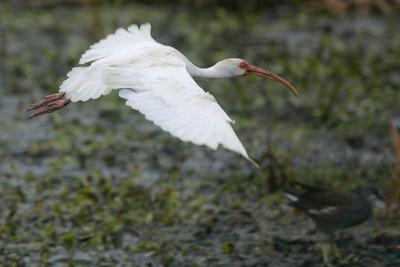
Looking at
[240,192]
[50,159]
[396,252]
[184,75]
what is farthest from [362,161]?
[184,75]

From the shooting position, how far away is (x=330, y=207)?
316 inches

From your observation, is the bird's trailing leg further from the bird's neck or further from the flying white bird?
the bird's neck

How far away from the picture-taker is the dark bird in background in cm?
802

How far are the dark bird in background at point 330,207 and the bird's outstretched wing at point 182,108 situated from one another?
2.07 meters

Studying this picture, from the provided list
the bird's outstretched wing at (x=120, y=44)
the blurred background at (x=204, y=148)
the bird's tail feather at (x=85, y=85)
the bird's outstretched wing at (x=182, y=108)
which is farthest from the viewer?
the blurred background at (x=204, y=148)

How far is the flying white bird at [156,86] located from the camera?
18.7ft

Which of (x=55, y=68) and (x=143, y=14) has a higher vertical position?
(x=143, y=14)

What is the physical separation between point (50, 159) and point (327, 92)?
327cm

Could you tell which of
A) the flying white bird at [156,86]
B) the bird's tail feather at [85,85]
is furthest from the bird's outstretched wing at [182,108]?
the bird's tail feather at [85,85]

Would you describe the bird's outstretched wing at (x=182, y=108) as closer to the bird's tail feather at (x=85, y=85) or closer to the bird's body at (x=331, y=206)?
the bird's tail feather at (x=85, y=85)

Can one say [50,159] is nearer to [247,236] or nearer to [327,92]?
[247,236]

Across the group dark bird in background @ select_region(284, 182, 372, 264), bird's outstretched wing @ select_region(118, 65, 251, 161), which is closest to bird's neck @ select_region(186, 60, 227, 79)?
bird's outstretched wing @ select_region(118, 65, 251, 161)

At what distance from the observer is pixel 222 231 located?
8242 mm

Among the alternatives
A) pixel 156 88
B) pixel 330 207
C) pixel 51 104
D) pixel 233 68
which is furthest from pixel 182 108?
pixel 330 207
